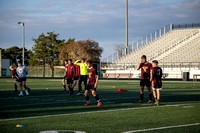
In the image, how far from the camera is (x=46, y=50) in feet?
237

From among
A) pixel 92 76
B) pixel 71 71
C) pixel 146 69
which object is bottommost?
pixel 92 76

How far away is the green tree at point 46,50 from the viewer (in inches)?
2837

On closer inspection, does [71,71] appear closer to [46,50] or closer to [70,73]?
[70,73]

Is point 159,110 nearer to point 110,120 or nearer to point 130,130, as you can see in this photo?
point 110,120

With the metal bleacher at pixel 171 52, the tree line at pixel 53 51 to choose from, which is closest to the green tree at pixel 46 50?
the tree line at pixel 53 51

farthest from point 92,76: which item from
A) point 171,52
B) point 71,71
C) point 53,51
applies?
point 53,51

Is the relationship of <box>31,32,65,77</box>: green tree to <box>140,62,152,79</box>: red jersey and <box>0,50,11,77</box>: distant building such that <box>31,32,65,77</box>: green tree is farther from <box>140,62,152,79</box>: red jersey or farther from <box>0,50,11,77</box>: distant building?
<box>140,62,152,79</box>: red jersey

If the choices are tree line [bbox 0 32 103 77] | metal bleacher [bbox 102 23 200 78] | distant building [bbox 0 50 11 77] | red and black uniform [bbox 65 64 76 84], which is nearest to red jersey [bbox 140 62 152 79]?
red and black uniform [bbox 65 64 76 84]

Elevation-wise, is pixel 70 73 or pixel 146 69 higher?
pixel 146 69

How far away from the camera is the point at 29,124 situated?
311 inches

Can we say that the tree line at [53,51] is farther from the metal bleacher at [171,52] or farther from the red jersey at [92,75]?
the red jersey at [92,75]

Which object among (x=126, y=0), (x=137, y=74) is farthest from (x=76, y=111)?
(x=126, y=0)

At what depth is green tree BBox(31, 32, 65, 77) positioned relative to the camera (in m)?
72.1

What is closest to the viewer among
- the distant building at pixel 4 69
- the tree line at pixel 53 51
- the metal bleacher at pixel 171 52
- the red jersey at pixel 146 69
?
the red jersey at pixel 146 69
